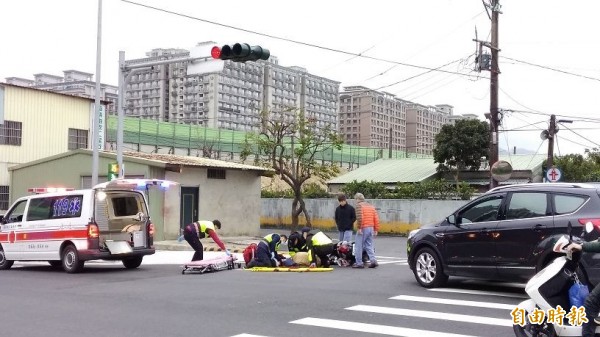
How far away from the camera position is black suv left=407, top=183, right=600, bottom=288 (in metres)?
9.63

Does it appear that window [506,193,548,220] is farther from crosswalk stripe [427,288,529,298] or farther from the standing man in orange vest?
the standing man in orange vest

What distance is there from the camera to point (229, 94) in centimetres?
6938

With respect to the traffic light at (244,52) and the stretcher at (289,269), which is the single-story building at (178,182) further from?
the stretcher at (289,269)

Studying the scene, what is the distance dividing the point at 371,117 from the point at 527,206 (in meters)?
62.3

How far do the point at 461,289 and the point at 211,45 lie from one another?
8.84 metres

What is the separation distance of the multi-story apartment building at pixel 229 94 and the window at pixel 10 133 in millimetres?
32680

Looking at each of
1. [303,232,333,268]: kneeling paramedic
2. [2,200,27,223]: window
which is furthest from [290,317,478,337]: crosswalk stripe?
[2,200,27,223]: window

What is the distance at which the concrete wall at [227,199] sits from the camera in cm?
2678

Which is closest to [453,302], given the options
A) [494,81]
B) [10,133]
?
[494,81]

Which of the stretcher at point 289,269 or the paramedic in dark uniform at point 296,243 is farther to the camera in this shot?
the paramedic in dark uniform at point 296,243

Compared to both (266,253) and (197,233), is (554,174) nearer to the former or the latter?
(266,253)

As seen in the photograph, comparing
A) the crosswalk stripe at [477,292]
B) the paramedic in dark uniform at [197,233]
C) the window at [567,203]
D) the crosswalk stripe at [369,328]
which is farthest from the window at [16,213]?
the window at [567,203]

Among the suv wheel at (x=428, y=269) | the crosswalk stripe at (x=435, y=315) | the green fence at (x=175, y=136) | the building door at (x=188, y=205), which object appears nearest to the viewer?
the crosswalk stripe at (x=435, y=315)

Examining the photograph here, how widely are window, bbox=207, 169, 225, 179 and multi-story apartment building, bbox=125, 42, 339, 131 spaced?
33120 mm
